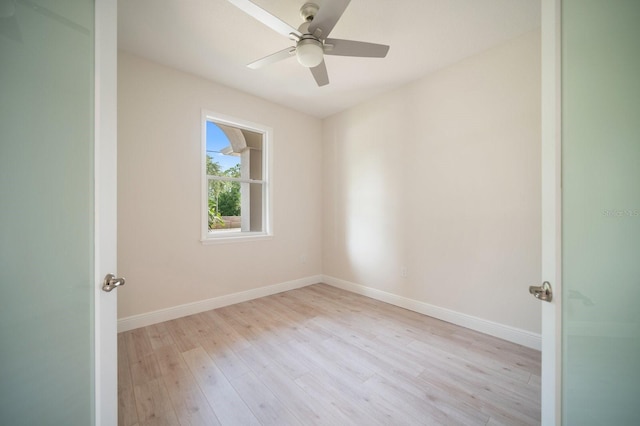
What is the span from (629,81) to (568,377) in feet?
3.48

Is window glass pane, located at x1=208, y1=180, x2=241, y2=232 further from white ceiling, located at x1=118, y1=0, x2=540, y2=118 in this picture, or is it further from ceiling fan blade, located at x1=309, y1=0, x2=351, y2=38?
ceiling fan blade, located at x1=309, y1=0, x2=351, y2=38

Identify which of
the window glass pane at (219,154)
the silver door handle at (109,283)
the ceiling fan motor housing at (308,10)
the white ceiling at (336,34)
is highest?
the white ceiling at (336,34)

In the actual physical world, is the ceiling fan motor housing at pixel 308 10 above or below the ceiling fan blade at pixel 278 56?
above

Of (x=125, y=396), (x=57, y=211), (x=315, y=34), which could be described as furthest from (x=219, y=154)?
(x=125, y=396)

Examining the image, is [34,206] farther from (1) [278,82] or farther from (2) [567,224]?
(1) [278,82]

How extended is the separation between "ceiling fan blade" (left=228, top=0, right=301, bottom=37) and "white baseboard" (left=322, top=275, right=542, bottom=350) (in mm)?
2960

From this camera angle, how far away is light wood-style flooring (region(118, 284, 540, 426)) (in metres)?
1.40

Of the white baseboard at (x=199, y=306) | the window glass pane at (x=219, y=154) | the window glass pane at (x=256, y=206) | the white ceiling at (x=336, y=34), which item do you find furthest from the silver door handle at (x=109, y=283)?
the window glass pane at (x=256, y=206)

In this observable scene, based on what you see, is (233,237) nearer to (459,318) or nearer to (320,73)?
(320,73)

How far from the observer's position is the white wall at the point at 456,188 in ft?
6.97

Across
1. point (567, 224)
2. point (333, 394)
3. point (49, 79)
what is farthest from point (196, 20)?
point (333, 394)

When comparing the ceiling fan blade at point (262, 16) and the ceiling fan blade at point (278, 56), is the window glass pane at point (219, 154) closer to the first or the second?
the ceiling fan blade at point (278, 56)

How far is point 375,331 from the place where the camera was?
2402 mm

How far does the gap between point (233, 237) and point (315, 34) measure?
2439mm
